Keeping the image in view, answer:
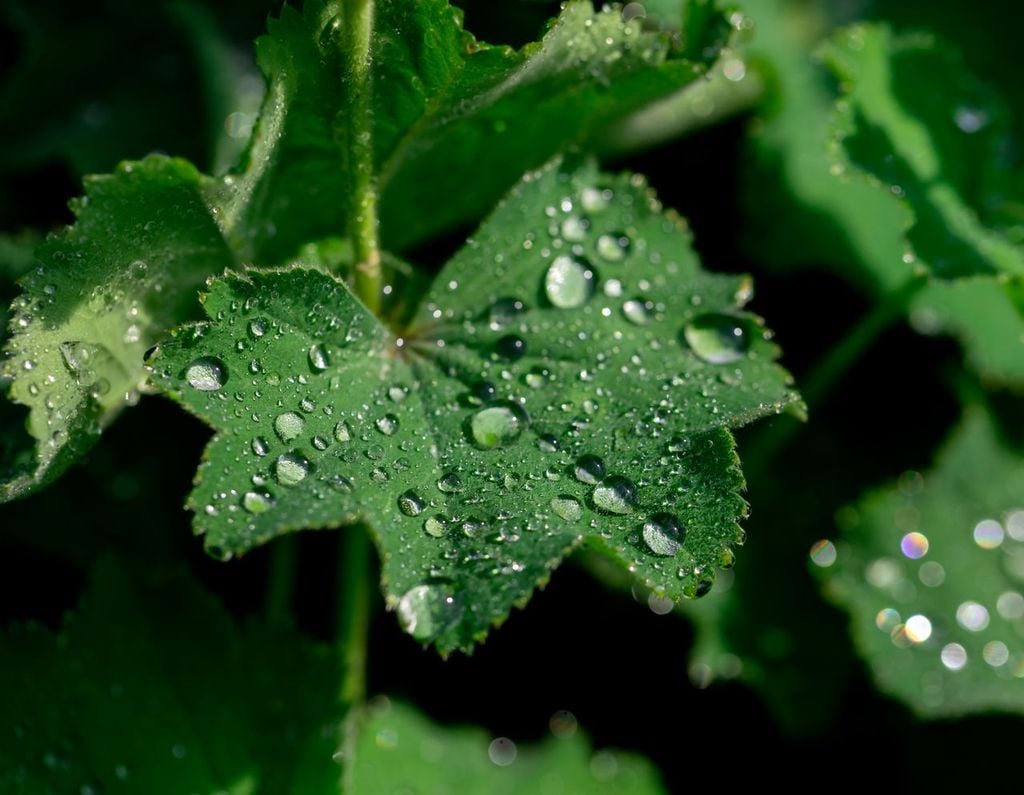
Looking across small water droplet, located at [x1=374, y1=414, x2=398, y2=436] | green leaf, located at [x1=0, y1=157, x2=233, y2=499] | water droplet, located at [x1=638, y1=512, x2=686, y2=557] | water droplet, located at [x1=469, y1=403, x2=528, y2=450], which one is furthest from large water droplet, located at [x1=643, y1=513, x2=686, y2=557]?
green leaf, located at [x1=0, y1=157, x2=233, y2=499]

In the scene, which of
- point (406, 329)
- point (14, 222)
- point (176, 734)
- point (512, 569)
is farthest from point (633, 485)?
point (14, 222)

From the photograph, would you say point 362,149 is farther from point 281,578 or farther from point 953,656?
point 953,656

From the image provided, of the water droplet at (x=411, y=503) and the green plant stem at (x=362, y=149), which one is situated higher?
the green plant stem at (x=362, y=149)

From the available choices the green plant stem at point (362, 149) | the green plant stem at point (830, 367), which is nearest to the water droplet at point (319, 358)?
the green plant stem at point (362, 149)

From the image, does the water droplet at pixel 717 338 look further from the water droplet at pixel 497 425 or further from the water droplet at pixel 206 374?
the water droplet at pixel 206 374

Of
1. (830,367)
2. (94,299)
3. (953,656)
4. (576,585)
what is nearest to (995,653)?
(953,656)

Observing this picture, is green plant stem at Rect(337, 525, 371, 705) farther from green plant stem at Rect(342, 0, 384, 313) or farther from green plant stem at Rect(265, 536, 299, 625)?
green plant stem at Rect(342, 0, 384, 313)
